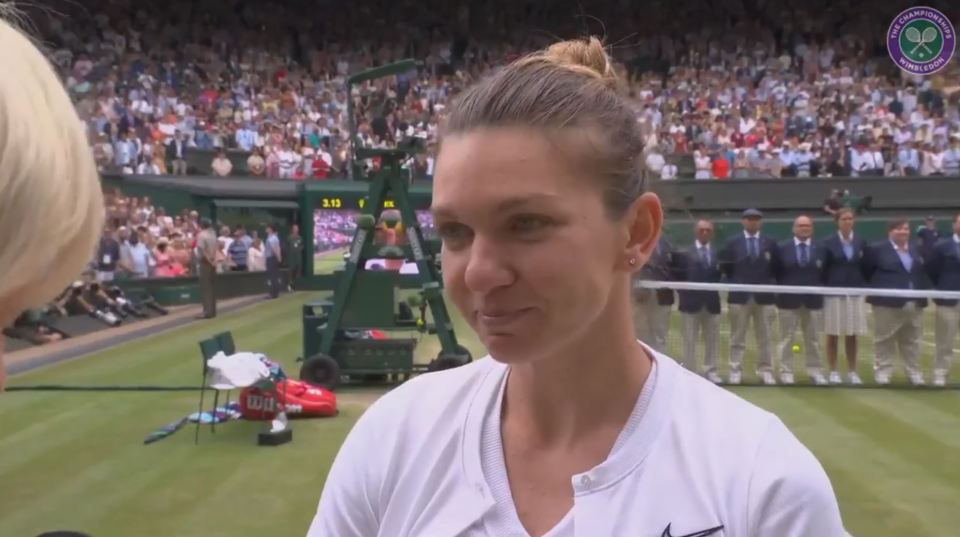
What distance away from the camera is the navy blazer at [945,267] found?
1095 cm

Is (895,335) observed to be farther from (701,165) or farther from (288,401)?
(701,165)

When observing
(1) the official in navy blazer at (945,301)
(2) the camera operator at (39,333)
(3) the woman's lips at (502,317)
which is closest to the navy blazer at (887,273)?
(1) the official in navy blazer at (945,301)

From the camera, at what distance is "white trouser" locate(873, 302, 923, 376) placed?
10.7 metres

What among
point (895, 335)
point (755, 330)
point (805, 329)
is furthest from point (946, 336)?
point (755, 330)

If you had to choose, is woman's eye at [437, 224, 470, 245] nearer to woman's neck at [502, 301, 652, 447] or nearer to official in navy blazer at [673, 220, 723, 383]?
woman's neck at [502, 301, 652, 447]

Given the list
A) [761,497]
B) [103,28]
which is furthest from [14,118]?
[103,28]

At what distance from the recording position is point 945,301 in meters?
10.6

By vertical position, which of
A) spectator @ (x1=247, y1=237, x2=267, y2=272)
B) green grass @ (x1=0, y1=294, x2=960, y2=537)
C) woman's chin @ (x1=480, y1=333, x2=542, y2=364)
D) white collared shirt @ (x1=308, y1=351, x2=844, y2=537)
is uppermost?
woman's chin @ (x1=480, y1=333, x2=542, y2=364)

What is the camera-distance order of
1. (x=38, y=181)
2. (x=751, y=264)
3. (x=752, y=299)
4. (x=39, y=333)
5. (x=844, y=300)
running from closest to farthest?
(x=38, y=181), (x=844, y=300), (x=752, y=299), (x=751, y=264), (x=39, y=333)

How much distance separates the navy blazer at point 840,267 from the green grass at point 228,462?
121 centimetres

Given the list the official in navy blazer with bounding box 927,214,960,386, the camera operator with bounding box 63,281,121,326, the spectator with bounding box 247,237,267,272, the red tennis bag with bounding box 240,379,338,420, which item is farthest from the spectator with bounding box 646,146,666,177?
the spectator with bounding box 247,237,267,272

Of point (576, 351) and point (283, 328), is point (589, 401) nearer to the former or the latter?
point (576, 351)

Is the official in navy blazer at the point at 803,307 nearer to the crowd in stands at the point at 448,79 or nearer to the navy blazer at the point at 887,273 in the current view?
the navy blazer at the point at 887,273

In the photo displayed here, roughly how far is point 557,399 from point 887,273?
9.99 metres
